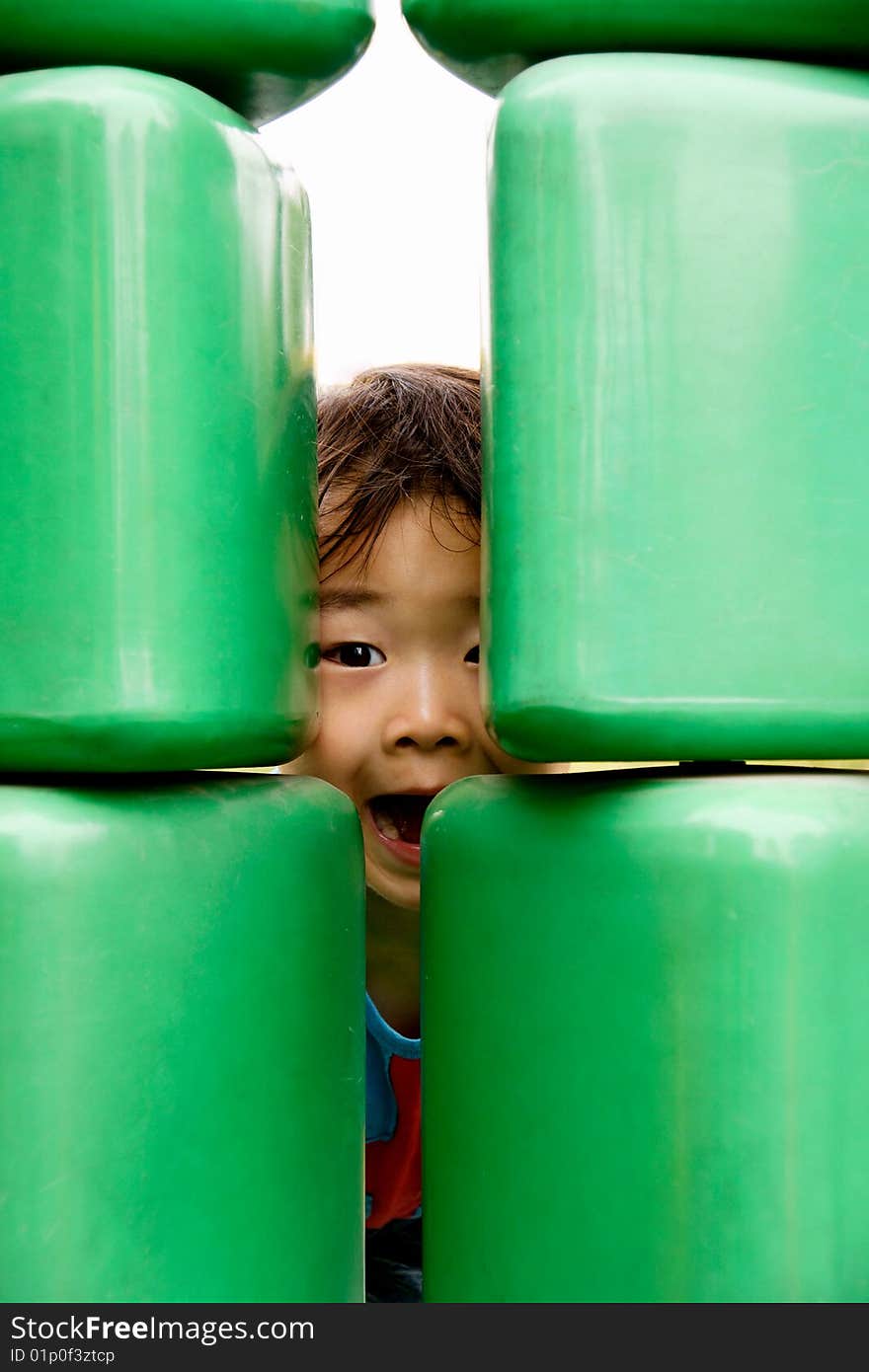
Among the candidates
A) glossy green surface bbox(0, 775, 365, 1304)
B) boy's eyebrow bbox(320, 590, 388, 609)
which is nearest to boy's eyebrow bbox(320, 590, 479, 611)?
boy's eyebrow bbox(320, 590, 388, 609)

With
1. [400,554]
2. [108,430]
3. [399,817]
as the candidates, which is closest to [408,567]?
[400,554]

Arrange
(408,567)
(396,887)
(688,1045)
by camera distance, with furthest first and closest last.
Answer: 1. (396,887)
2. (408,567)
3. (688,1045)

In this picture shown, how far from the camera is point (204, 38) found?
57cm

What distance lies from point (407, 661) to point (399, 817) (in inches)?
5.9

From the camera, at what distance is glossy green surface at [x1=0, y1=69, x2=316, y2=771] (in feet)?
1.71

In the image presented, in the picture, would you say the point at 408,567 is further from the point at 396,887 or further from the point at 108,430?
the point at 108,430

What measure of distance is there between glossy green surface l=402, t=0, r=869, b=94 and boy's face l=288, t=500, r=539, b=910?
356 millimetres

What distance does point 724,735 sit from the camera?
52 centimetres

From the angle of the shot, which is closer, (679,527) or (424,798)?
(679,527)

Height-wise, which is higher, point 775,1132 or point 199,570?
point 199,570

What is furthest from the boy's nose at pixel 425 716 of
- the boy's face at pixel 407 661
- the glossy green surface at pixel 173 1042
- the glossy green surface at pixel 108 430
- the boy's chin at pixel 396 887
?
the glossy green surface at pixel 108 430

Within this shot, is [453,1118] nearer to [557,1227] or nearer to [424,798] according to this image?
[557,1227]
